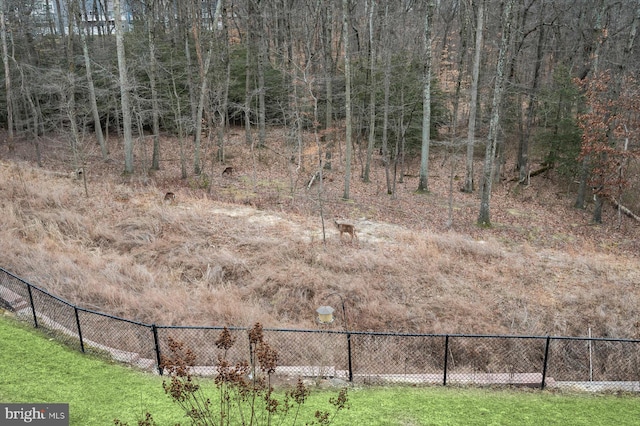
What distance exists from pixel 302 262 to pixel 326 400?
5490 mm

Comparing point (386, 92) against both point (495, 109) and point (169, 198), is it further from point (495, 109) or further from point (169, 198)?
point (169, 198)

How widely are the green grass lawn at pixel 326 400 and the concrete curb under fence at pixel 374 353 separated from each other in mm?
358

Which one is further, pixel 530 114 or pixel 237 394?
pixel 530 114

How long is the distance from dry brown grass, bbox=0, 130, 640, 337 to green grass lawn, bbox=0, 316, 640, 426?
85.3 inches

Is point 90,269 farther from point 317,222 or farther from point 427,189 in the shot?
point 427,189

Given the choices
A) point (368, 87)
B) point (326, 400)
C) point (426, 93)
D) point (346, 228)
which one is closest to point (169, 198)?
point (346, 228)

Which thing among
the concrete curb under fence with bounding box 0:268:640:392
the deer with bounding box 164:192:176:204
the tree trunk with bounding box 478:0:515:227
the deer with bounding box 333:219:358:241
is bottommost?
the concrete curb under fence with bounding box 0:268:640:392

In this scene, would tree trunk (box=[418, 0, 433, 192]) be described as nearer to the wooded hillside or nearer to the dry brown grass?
the wooded hillside

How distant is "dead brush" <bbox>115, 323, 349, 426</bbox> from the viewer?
195 inches

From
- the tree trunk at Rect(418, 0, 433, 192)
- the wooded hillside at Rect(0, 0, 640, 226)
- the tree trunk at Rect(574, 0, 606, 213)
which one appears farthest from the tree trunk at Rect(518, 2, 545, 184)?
the tree trunk at Rect(418, 0, 433, 192)

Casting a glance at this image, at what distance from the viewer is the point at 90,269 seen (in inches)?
461

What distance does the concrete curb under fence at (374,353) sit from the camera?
8273 mm

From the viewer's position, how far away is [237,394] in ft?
22.9

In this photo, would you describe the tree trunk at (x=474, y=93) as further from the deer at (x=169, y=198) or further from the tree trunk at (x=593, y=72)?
the deer at (x=169, y=198)
